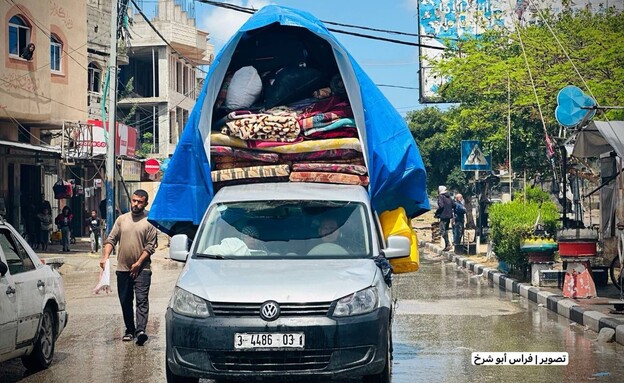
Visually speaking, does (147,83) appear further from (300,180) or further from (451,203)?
(300,180)

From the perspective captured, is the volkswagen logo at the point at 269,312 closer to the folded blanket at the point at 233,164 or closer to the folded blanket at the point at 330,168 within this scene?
the folded blanket at the point at 330,168

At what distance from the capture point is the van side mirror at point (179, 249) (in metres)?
8.23

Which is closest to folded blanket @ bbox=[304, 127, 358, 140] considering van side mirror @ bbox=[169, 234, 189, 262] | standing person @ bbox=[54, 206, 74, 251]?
van side mirror @ bbox=[169, 234, 189, 262]

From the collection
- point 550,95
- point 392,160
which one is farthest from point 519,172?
point 392,160

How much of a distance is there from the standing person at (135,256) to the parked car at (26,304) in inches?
41.1

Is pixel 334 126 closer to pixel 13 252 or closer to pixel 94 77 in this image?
pixel 13 252

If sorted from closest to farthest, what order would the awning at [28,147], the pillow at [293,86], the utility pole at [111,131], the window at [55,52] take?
the pillow at [293,86], the awning at [28,147], the utility pole at [111,131], the window at [55,52]

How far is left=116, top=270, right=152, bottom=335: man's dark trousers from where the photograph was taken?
11.1 metres

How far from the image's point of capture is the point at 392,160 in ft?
31.4

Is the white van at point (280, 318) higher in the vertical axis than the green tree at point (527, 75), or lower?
lower

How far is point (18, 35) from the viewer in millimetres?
28781

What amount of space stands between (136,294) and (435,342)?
357 centimetres

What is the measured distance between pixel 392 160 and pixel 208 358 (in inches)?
128

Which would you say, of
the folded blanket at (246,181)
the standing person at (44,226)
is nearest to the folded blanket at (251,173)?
the folded blanket at (246,181)
